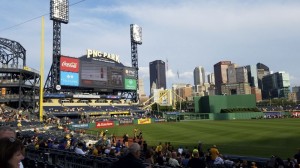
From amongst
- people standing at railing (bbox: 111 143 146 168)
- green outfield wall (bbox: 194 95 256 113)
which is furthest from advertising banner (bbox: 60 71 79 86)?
people standing at railing (bbox: 111 143 146 168)

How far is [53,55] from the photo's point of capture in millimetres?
79125

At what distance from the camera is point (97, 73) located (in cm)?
8412

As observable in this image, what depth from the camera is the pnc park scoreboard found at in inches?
3036

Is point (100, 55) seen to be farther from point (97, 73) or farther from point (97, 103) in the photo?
point (97, 103)

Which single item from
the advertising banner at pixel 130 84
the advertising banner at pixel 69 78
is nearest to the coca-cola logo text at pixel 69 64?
the advertising banner at pixel 69 78

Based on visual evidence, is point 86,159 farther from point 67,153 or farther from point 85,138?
point 85,138

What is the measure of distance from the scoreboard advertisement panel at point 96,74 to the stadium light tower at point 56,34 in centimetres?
192

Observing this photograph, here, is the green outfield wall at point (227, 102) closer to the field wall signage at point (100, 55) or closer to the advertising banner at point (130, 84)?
the advertising banner at point (130, 84)

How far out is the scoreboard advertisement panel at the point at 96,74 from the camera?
77125mm

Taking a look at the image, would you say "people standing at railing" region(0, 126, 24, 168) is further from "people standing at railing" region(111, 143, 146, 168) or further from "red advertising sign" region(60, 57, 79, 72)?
"red advertising sign" region(60, 57, 79, 72)

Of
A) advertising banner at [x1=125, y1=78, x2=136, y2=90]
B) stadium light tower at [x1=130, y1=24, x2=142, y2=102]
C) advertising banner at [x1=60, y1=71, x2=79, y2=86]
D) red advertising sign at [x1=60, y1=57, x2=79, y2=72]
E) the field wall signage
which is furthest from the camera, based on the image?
stadium light tower at [x1=130, y1=24, x2=142, y2=102]

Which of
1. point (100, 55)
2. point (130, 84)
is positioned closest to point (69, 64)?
point (100, 55)

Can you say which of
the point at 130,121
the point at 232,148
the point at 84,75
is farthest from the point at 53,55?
the point at 232,148

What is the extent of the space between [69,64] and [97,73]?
941 centimetres
